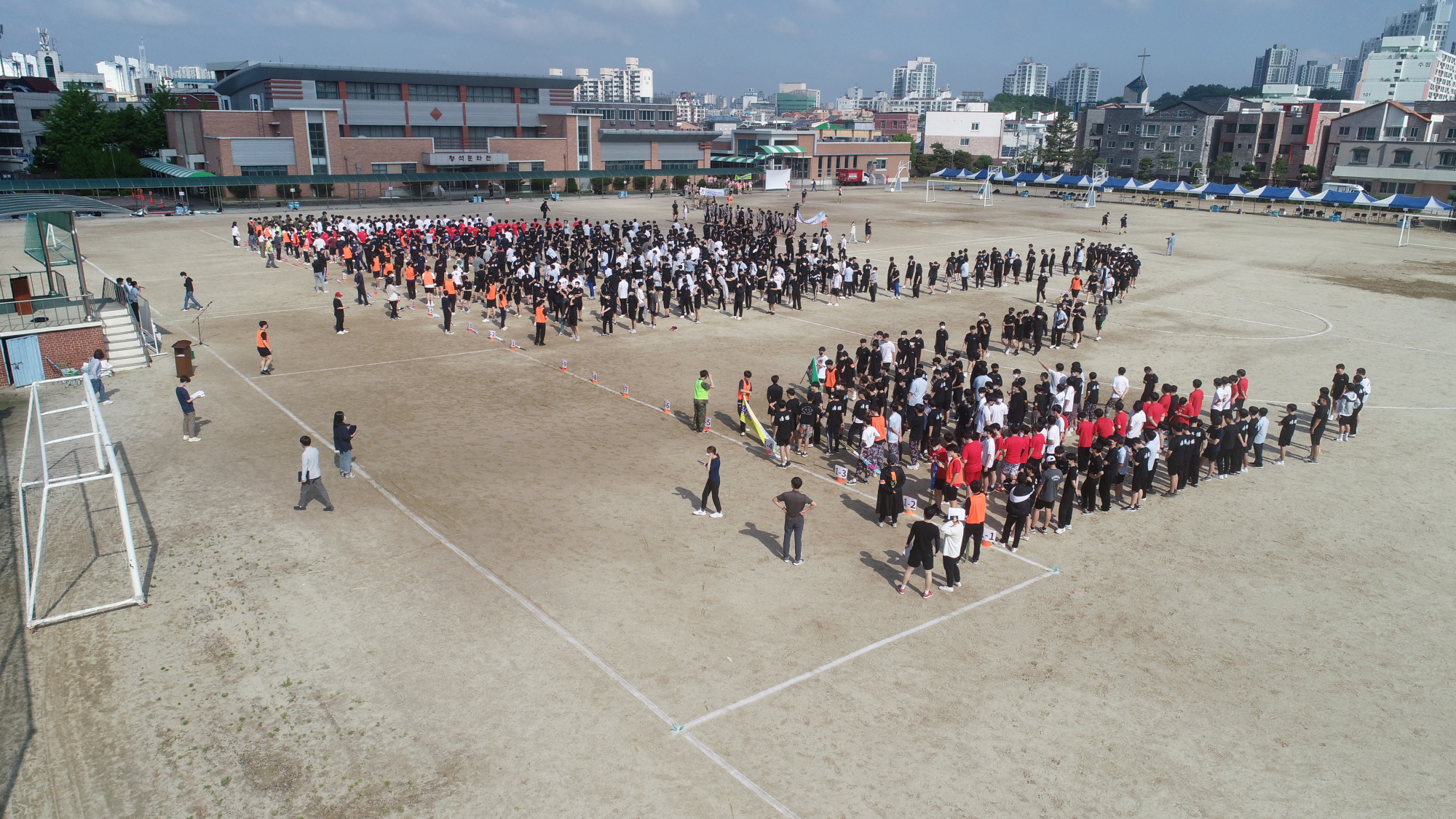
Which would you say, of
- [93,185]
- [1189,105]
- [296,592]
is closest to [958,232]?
[296,592]

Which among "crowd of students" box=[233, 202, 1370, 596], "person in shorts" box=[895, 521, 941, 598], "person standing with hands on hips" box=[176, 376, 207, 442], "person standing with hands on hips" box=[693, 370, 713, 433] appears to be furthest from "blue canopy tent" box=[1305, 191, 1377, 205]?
"person standing with hands on hips" box=[176, 376, 207, 442]

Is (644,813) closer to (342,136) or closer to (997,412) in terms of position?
(997,412)

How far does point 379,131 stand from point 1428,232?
80.1 metres

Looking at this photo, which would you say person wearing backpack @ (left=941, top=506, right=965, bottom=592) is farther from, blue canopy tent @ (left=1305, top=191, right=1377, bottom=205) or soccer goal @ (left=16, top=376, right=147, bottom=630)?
blue canopy tent @ (left=1305, top=191, right=1377, bottom=205)

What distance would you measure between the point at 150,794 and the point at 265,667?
1901mm

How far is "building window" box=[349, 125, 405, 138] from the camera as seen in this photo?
70000 mm

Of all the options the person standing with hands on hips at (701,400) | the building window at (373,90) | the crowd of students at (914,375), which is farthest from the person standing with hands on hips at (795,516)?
the building window at (373,90)

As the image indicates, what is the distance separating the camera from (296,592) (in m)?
10.9

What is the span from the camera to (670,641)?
9.96 m

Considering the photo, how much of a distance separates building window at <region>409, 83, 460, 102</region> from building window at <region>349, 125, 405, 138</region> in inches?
113

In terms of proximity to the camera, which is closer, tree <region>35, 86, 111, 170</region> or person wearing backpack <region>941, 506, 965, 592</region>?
person wearing backpack <region>941, 506, 965, 592</region>

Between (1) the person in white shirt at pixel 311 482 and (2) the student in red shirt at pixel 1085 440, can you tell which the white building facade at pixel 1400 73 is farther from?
(1) the person in white shirt at pixel 311 482

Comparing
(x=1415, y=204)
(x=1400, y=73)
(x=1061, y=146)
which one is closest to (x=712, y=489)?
(x=1415, y=204)

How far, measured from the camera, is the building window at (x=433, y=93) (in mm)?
71562
